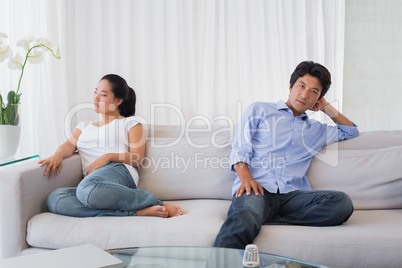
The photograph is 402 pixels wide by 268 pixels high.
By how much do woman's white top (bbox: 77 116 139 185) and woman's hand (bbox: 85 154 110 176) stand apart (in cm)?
9

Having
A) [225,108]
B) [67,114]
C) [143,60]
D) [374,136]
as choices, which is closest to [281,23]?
[225,108]

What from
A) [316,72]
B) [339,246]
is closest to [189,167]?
[316,72]

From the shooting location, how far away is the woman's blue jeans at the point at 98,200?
1906 mm

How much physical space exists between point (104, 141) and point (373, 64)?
93.9 inches

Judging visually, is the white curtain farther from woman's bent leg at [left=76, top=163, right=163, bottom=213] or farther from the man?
woman's bent leg at [left=76, top=163, right=163, bottom=213]

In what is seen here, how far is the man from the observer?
191cm

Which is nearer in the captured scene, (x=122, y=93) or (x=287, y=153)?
(x=287, y=153)

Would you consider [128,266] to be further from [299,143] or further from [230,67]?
[230,67]

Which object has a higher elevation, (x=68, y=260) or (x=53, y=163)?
(x=53, y=163)

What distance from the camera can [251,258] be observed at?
124cm

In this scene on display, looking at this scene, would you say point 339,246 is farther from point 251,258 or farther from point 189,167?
point 189,167

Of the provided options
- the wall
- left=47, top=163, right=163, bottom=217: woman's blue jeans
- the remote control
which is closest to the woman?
left=47, top=163, right=163, bottom=217: woman's blue jeans

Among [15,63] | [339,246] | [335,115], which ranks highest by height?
[15,63]

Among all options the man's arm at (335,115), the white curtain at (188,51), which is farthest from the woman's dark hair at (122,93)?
the man's arm at (335,115)
